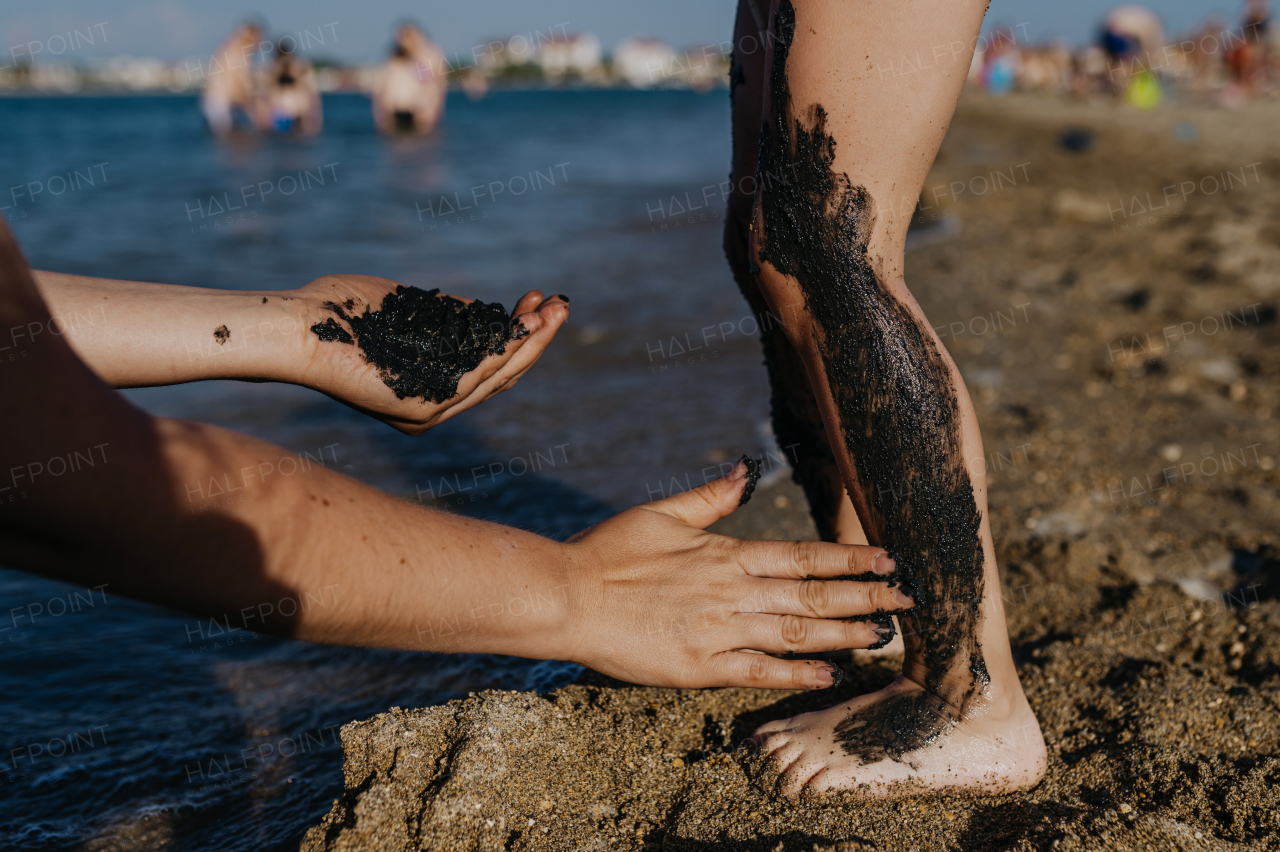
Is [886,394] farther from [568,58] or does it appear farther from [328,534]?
[568,58]

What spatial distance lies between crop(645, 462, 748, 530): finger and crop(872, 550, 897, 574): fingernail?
0.29m

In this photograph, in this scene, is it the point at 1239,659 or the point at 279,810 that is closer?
the point at 279,810

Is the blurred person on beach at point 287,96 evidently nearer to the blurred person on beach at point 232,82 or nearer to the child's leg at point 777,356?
the blurred person on beach at point 232,82

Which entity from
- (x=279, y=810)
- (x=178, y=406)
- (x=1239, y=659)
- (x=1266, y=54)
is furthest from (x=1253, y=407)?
(x=1266, y=54)

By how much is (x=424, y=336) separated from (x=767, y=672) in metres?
0.88

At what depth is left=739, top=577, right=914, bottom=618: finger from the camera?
4.74ft

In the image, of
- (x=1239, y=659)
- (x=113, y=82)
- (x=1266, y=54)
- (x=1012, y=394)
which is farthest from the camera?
(x=113, y=82)

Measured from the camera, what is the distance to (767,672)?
4.82 feet

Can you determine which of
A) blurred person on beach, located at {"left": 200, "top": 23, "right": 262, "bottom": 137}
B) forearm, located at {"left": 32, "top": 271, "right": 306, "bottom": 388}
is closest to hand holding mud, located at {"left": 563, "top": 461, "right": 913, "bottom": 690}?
forearm, located at {"left": 32, "top": 271, "right": 306, "bottom": 388}

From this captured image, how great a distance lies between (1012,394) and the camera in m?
3.35

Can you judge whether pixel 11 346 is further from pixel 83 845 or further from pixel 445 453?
pixel 445 453

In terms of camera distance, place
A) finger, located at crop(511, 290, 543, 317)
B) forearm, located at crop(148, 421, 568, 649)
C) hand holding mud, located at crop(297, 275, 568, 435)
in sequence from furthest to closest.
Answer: finger, located at crop(511, 290, 543, 317) → hand holding mud, located at crop(297, 275, 568, 435) → forearm, located at crop(148, 421, 568, 649)

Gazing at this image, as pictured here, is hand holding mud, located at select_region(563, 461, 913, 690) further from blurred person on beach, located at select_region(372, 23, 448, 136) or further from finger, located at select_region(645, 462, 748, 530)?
blurred person on beach, located at select_region(372, 23, 448, 136)

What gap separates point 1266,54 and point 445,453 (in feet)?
92.8
